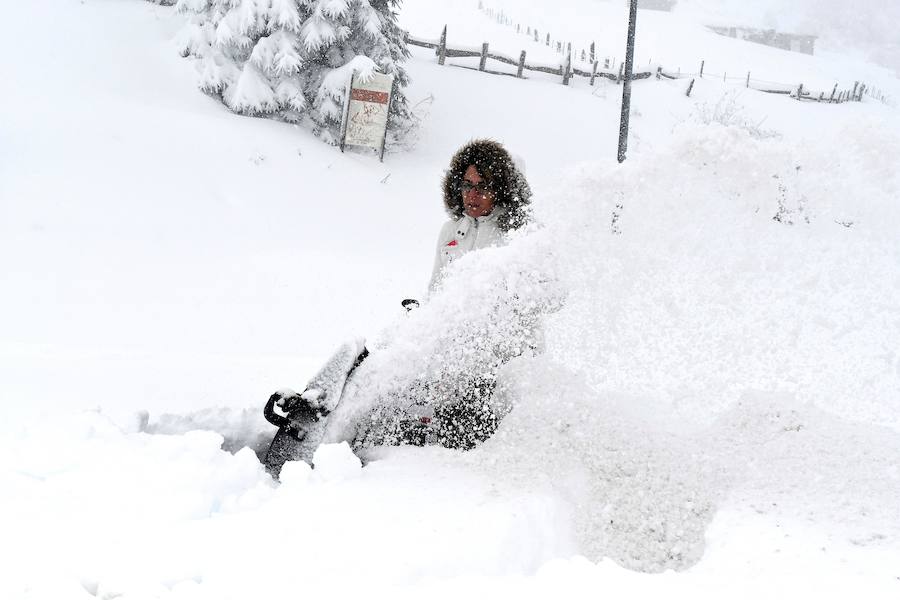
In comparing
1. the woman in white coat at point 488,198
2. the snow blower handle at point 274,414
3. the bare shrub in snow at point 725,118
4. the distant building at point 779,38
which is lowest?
the bare shrub in snow at point 725,118

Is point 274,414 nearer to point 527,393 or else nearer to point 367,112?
point 527,393

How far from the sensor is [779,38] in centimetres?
6353

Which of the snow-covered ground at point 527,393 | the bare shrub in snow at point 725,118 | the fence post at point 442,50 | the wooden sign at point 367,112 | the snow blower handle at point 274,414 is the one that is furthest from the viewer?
the fence post at point 442,50

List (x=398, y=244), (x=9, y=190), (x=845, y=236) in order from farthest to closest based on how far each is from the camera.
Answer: (x=398, y=244) < (x=9, y=190) < (x=845, y=236)

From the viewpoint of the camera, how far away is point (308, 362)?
5371 mm

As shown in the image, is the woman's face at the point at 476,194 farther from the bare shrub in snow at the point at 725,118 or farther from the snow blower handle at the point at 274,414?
the bare shrub in snow at the point at 725,118

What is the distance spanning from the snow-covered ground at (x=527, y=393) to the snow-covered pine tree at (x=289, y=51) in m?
4.07

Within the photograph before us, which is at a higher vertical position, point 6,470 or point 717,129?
point 717,129

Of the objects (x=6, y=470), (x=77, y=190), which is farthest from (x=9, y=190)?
(x=6, y=470)

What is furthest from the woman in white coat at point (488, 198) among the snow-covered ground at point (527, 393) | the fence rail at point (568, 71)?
the fence rail at point (568, 71)

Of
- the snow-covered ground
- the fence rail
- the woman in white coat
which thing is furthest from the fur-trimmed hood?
the fence rail

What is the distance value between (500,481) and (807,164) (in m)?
2.66

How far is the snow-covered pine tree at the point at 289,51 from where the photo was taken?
11.8 m

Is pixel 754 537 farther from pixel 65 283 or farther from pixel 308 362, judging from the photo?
pixel 65 283
